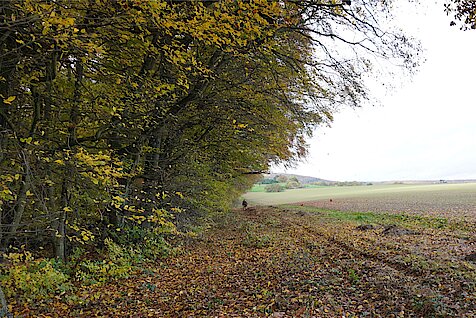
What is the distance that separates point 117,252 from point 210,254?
346cm

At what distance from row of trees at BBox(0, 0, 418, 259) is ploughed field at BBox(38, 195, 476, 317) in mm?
1591

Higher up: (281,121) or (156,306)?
(281,121)

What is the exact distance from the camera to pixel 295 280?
7.08 meters

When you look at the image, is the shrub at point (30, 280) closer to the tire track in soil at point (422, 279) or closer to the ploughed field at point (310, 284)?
the ploughed field at point (310, 284)

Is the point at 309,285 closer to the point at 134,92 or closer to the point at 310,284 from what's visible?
the point at 310,284

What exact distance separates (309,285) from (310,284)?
72mm

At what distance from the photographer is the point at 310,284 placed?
265 inches

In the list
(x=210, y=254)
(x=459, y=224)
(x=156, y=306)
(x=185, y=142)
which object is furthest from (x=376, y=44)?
(x=459, y=224)

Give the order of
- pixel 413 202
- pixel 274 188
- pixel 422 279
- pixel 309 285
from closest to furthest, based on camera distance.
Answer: pixel 422 279 → pixel 309 285 → pixel 413 202 → pixel 274 188

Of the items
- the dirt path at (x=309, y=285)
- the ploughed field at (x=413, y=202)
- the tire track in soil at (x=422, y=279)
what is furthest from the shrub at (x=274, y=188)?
the tire track in soil at (x=422, y=279)

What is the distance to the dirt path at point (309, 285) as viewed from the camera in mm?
5441

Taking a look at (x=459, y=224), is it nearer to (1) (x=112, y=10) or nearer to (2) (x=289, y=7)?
(2) (x=289, y=7)

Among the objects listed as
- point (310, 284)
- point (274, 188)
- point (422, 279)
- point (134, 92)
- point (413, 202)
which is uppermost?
point (134, 92)

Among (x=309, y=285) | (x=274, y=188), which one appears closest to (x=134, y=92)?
(x=309, y=285)
